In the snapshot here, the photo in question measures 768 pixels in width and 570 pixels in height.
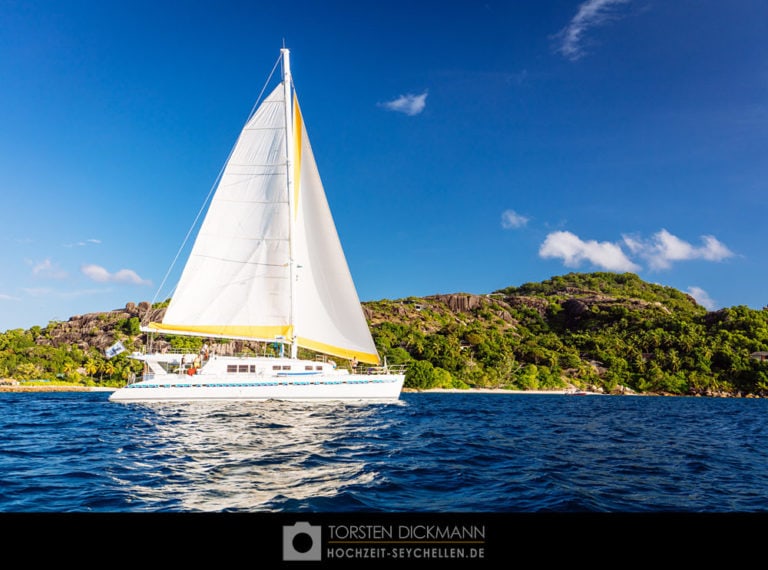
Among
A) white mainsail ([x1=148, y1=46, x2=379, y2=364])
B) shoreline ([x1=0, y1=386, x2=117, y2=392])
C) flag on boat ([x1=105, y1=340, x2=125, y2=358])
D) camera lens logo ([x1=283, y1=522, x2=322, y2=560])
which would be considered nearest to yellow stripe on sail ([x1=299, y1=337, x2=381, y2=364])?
white mainsail ([x1=148, y1=46, x2=379, y2=364])

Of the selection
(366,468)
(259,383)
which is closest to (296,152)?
(259,383)

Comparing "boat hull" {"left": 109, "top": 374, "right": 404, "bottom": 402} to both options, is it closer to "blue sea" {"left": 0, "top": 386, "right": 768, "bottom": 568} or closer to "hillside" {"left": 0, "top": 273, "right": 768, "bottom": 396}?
"blue sea" {"left": 0, "top": 386, "right": 768, "bottom": 568}

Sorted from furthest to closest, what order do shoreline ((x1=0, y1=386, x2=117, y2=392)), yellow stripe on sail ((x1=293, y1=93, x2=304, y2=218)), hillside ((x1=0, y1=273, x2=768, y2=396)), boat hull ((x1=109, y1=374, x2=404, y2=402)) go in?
1. hillside ((x1=0, y1=273, x2=768, y2=396))
2. shoreline ((x1=0, y1=386, x2=117, y2=392))
3. yellow stripe on sail ((x1=293, y1=93, x2=304, y2=218))
4. boat hull ((x1=109, y1=374, x2=404, y2=402))

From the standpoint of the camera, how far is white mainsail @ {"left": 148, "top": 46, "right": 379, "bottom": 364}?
107 ft

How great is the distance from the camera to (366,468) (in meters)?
11.0

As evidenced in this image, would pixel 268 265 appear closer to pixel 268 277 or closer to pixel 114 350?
pixel 268 277

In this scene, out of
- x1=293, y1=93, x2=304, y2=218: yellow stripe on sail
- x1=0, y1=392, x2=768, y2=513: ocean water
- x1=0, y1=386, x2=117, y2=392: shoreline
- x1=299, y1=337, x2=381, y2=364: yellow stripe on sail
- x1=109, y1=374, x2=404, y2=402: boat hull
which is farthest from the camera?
x1=0, y1=386, x2=117, y2=392: shoreline

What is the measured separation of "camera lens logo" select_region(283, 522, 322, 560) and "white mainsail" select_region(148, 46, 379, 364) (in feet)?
100

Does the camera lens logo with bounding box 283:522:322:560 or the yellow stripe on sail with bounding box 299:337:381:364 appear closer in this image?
the camera lens logo with bounding box 283:522:322:560

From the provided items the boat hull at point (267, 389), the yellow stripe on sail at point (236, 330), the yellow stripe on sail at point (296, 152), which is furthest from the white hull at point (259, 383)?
the yellow stripe on sail at point (296, 152)

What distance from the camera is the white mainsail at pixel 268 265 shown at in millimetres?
32500

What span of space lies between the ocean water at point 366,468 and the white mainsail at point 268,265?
12387mm

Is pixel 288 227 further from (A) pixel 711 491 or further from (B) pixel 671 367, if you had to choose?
(B) pixel 671 367

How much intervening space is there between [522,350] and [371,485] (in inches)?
4329
